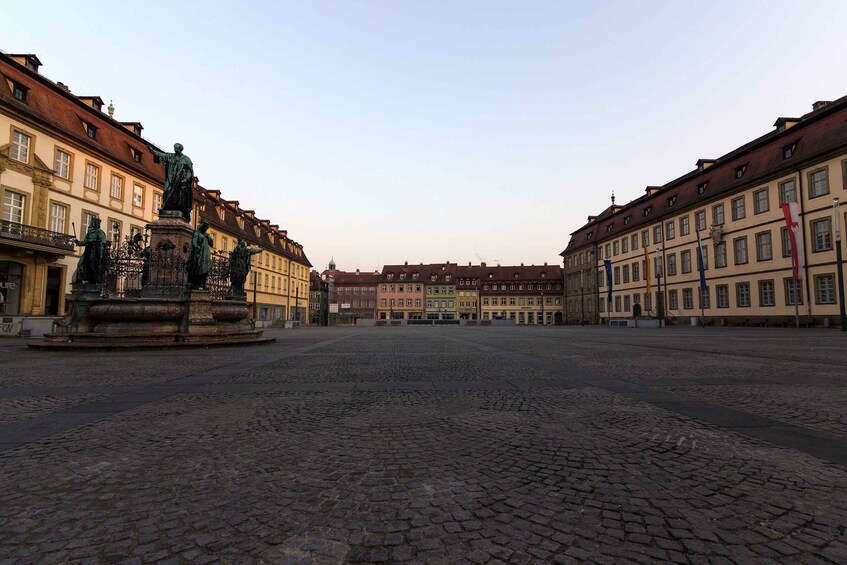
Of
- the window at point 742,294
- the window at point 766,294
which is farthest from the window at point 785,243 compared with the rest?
the window at point 742,294

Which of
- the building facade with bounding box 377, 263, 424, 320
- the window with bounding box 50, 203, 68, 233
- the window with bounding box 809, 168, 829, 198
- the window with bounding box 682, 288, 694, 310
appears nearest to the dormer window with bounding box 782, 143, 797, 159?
the window with bounding box 809, 168, 829, 198

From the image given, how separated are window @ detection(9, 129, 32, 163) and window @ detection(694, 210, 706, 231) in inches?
1925

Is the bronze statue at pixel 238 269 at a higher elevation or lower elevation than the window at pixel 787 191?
lower

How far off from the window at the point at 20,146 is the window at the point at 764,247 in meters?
48.5

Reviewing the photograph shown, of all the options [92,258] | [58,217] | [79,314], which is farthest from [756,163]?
[58,217]

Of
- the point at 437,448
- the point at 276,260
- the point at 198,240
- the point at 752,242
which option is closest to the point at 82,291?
the point at 198,240

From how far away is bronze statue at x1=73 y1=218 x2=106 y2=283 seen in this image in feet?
43.1

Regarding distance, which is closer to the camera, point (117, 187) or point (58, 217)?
point (58, 217)

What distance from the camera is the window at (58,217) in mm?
25297

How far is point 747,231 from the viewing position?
33.9 metres

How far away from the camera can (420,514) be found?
88.1 inches

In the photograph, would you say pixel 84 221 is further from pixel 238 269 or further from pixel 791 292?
pixel 791 292

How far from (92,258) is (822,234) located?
129 feet

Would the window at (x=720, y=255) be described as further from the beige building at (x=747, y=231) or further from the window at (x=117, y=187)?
the window at (x=117, y=187)
